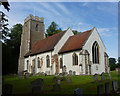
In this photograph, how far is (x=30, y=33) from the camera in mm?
33688

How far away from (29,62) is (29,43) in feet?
16.6

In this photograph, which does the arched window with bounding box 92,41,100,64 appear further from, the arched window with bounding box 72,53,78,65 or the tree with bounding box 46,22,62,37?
the tree with bounding box 46,22,62,37

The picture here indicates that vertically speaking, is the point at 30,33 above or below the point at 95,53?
above

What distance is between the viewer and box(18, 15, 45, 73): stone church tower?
3294cm

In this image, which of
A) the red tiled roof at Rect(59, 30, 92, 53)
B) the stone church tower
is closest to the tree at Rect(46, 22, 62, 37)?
the stone church tower

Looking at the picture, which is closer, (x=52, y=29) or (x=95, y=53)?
(x=95, y=53)

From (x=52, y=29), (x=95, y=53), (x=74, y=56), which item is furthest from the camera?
(x=52, y=29)

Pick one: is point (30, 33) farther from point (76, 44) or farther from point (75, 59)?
point (75, 59)

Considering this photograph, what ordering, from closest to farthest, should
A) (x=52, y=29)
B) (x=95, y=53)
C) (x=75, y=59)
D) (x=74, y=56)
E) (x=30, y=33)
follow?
(x=75, y=59)
(x=74, y=56)
(x=95, y=53)
(x=30, y=33)
(x=52, y=29)

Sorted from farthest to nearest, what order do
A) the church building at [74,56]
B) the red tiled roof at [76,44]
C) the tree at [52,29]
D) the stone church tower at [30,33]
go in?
the tree at [52,29]
the stone church tower at [30,33]
the red tiled roof at [76,44]
the church building at [74,56]

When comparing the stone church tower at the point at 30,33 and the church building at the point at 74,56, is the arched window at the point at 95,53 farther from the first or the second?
the stone church tower at the point at 30,33

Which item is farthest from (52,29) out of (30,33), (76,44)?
(76,44)

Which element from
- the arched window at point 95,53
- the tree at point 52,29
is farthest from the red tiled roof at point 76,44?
the tree at point 52,29

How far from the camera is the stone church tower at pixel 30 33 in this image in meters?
32.9
